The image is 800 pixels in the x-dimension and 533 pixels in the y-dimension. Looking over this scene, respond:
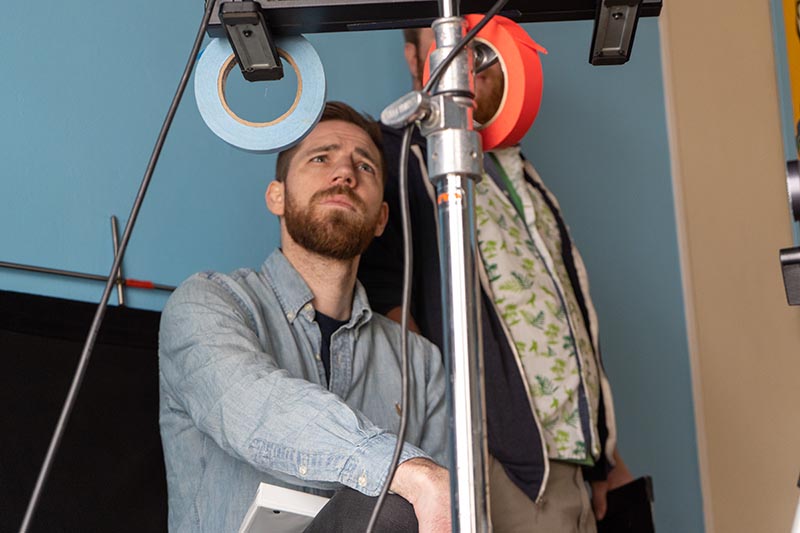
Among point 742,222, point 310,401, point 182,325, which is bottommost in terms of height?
point 310,401

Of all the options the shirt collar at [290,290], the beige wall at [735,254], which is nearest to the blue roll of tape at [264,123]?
the shirt collar at [290,290]

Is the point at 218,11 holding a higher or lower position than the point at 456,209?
higher

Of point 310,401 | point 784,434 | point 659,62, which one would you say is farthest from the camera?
point 659,62

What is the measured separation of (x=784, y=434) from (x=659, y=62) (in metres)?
1.06

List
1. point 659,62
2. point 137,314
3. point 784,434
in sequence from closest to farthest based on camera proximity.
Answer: point 137,314 < point 784,434 < point 659,62

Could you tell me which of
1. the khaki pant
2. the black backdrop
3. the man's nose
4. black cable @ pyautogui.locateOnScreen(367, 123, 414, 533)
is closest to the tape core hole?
the man's nose

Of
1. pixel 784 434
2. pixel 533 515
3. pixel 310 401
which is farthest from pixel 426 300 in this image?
pixel 784 434

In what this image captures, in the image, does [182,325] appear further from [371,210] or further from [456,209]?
[456,209]

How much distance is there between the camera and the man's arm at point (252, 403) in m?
1.32

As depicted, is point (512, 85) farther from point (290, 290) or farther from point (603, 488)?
point (603, 488)

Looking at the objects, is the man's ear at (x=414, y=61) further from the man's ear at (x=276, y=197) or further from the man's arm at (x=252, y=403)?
the man's arm at (x=252, y=403)

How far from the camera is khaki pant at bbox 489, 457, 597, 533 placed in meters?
1.82

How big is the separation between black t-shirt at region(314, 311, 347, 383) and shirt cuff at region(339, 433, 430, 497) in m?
0.49

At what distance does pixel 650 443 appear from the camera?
2695mm
